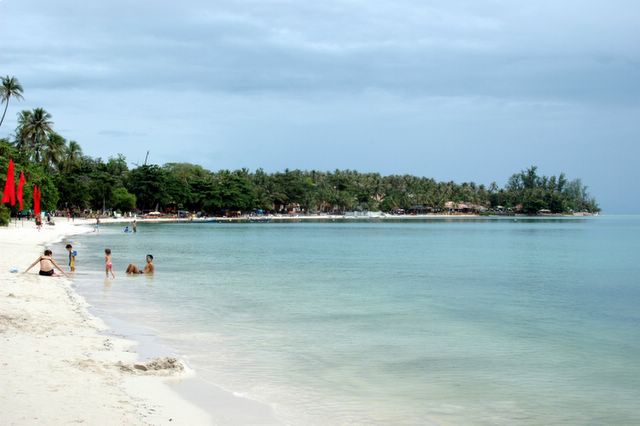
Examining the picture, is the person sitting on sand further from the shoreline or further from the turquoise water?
the shoreline

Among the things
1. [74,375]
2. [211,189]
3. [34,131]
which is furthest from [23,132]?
→ [74,375]

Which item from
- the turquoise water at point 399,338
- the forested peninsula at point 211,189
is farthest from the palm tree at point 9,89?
the turquoise water at point 399,338

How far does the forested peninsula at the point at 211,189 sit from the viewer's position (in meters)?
79.6

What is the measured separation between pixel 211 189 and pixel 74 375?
372 ft

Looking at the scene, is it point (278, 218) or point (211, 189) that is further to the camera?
point (278, 218)

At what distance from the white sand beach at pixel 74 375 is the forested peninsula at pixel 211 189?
133 feet

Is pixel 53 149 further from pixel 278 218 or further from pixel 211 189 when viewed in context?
pixel 278 218

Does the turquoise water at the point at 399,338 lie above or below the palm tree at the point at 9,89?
below

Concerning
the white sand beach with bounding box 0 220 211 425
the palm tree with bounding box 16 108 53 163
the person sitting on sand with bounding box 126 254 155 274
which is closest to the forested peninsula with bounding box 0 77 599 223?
the palm tree with bounding box 16 108 53 163

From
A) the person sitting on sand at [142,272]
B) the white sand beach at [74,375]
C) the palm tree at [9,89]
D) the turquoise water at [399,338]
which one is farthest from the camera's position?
the palm tree at [9,89]

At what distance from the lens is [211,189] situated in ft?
396

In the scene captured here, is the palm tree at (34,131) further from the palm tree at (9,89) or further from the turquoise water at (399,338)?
the turquoise water at (399,338)

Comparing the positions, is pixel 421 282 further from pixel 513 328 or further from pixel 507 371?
pixel 507 371

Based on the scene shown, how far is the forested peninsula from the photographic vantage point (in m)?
79.6
